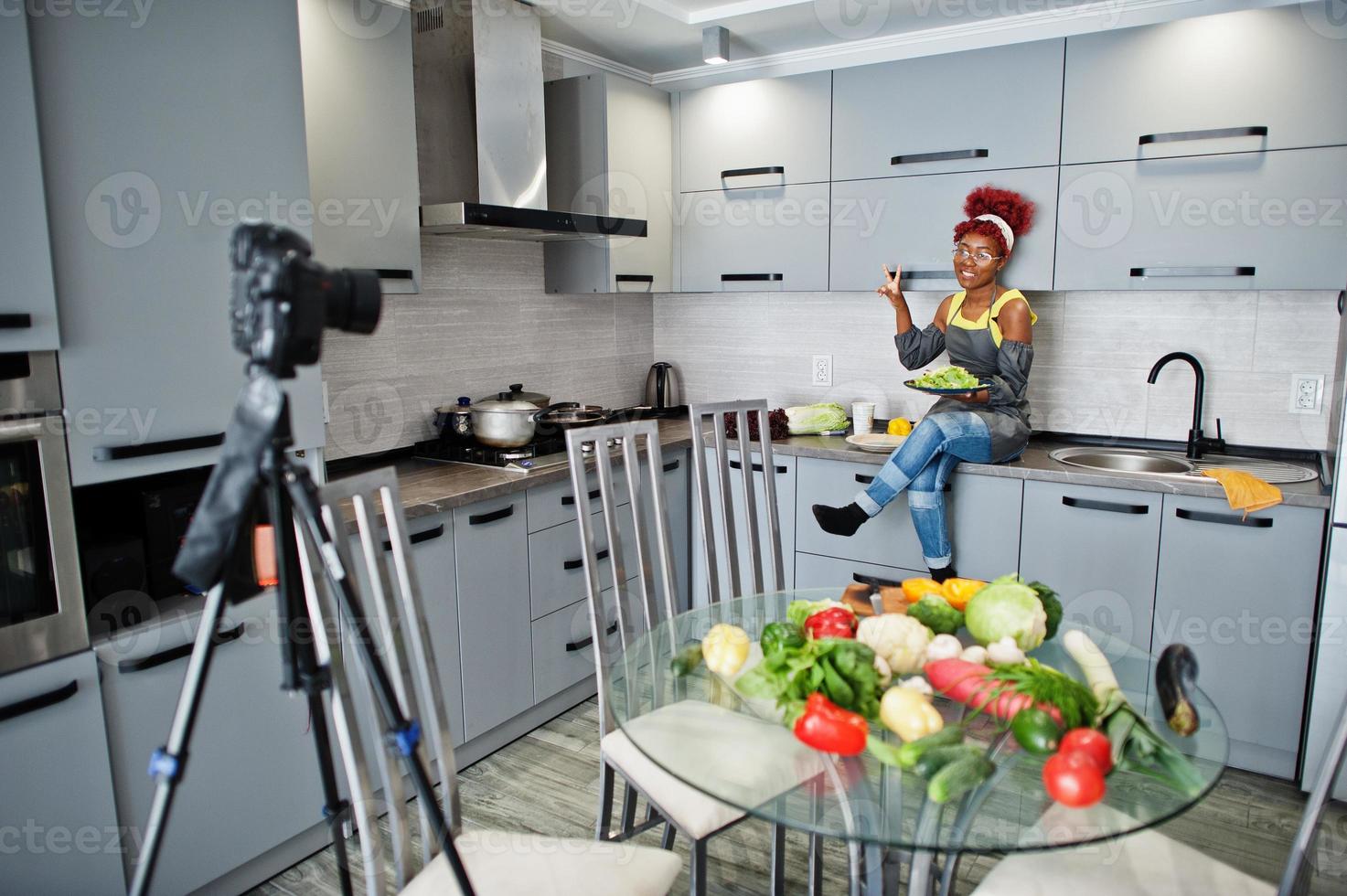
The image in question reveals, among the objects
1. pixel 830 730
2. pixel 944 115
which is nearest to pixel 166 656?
pixel 830 730

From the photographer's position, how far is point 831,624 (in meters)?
1.50

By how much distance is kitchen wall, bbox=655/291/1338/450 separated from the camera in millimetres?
2906

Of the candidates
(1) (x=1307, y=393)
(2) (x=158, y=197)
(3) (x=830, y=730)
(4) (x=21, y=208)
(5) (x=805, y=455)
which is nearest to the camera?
(3) (x=830, y=730)

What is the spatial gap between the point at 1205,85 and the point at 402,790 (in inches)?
112

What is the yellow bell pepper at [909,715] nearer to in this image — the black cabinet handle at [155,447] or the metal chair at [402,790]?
the metal chair at [402,790]

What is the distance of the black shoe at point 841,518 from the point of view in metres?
2.98

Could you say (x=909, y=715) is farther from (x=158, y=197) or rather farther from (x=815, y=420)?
(x=815, y=420)

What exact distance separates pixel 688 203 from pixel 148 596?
2.47 meters

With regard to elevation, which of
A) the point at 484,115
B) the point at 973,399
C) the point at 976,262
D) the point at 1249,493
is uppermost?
the point at 484,115

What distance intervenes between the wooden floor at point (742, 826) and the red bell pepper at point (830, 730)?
1132 mm

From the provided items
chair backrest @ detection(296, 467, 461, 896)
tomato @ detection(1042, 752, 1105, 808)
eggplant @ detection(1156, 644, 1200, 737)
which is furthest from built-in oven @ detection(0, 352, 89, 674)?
eggplant @ detection(1156, 644, 1200, 737)

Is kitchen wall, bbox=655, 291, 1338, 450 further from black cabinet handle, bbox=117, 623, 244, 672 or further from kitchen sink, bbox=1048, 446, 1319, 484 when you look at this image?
black cabinet handle, bbox=117, 623, 244, 672

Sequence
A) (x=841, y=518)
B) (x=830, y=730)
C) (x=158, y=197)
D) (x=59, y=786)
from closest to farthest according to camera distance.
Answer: (x=830, y=730) → (x=59, y=786) → (x=158, y=197) → (x=841, y=518)

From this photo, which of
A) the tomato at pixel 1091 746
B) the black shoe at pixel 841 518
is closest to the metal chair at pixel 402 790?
the tomato at pixel 1091 746
